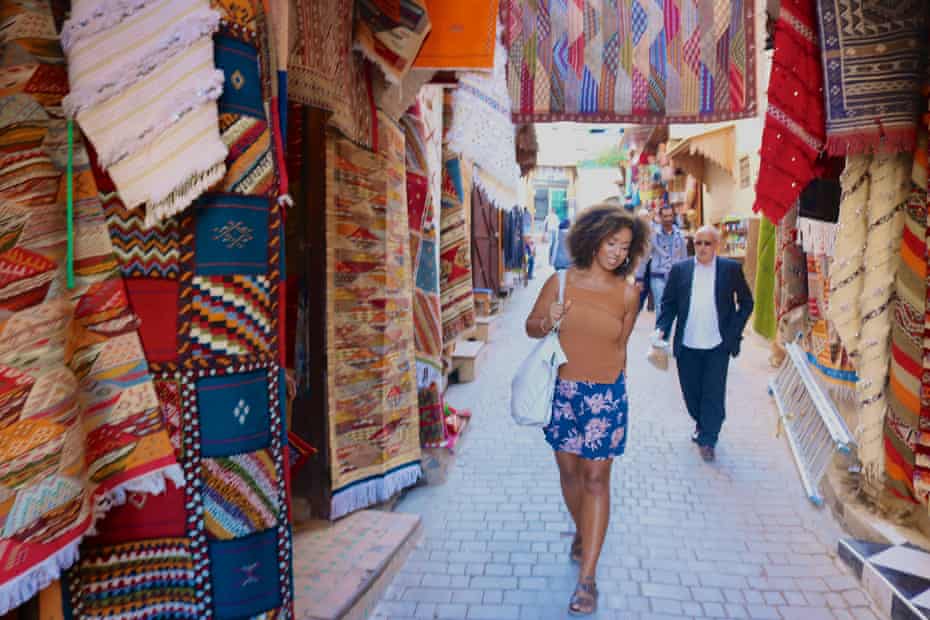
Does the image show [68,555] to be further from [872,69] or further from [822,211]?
[822,211]

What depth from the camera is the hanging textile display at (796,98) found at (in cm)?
258

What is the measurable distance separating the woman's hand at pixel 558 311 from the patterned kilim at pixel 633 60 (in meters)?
1.45

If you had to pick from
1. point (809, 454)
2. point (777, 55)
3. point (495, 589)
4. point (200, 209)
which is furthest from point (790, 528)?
point (200, 209)

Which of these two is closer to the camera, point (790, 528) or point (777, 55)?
point (777, 55)

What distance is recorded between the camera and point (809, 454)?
4586mm

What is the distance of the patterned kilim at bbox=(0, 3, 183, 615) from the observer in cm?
130

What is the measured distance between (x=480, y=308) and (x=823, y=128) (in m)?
7.95

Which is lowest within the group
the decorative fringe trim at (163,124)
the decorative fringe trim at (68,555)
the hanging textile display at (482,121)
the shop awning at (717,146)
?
the decorative fringe trim at (68,555)

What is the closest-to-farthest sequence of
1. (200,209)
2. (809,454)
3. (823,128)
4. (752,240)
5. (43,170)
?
(43,170) < (200,209) < (823,128) < (809,454) < (752,240)

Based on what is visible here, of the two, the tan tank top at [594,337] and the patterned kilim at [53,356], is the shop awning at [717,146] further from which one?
the patterned kilim at [53,356]

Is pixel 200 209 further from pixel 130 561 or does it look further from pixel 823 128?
pixel 823 128

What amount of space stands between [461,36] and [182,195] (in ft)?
5.96

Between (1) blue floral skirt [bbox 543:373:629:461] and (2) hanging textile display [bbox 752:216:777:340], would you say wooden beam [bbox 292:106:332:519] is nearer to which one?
(1) blue floral skirt [bbox 543:373:629:461]

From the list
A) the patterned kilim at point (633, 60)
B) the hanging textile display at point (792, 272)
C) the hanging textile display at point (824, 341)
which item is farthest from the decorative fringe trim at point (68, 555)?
the hanging textile display at point (792, 272)
